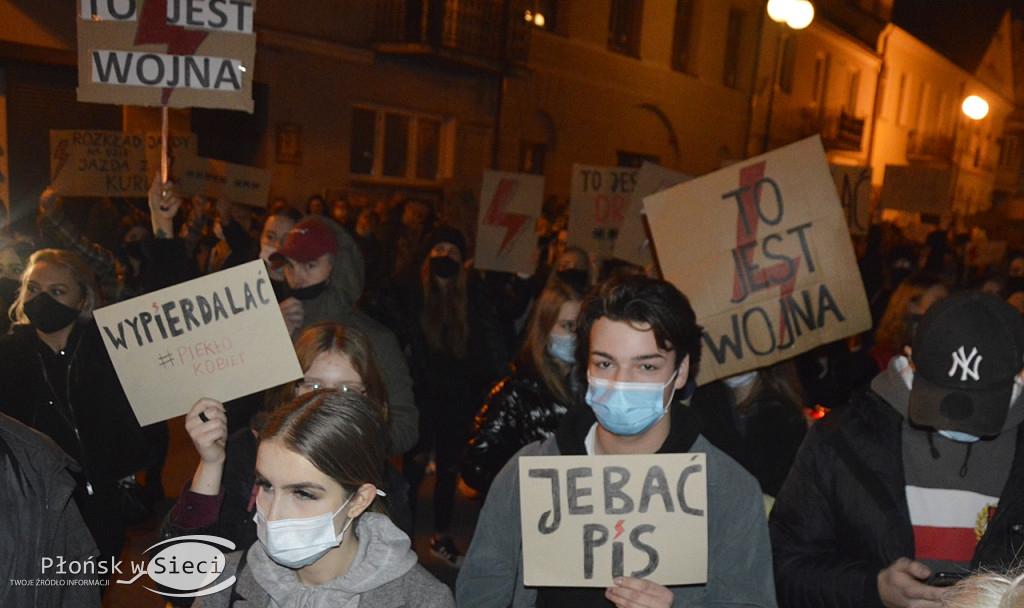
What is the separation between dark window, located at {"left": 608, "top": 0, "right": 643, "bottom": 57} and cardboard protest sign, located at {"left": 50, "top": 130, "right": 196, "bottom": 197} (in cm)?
1543

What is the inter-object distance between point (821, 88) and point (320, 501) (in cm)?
3280

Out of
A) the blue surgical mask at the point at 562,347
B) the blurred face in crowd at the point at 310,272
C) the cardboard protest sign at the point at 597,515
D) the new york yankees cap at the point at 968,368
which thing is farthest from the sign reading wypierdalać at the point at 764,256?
the cardboard protest sign at the point at 597,515

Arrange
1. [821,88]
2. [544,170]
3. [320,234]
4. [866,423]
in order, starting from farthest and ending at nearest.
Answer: [821,88]
[544,170]
[320,234]
[866,423]

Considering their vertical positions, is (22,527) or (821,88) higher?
(821,88)

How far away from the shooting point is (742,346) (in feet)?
13.5

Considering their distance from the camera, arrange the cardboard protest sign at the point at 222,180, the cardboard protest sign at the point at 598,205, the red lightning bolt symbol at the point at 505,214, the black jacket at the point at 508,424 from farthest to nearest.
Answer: the cardboard protest sign at the point at 222,180 < the cardboard protest sign at the point at 598,205 < the red lightning bolt symbol at the point at 505,214 < the black jacket at the point at 508,424

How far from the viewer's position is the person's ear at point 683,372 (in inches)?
107

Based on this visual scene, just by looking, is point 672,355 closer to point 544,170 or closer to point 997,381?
point 997,381

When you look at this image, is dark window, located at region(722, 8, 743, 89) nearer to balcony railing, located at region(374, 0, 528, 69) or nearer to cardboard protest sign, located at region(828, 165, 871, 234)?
balcony railing, located at region(374, 0, 528, 69)

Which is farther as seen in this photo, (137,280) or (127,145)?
(127,145)

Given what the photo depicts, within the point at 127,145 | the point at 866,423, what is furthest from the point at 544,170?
the point at 866,423

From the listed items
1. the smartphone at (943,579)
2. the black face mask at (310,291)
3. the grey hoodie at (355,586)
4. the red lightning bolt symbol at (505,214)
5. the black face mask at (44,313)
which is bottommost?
the grey hoodie at (355,586)

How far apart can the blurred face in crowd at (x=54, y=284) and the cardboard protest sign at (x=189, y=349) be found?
603 mm

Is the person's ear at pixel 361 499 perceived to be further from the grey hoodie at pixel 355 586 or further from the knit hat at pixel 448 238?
the knit hat at pixel 448 238
